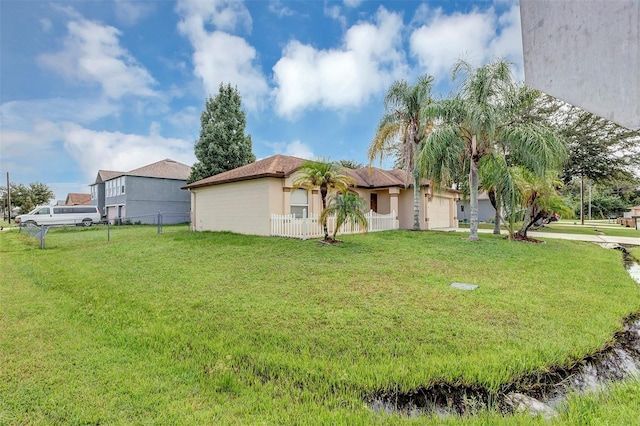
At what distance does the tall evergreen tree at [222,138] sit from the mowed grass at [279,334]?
19.7 meters

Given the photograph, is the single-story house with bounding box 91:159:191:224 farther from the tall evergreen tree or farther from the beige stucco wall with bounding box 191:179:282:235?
the beige stucco wall with bounding box 191:179:282:235

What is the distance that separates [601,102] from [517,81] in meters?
12.8

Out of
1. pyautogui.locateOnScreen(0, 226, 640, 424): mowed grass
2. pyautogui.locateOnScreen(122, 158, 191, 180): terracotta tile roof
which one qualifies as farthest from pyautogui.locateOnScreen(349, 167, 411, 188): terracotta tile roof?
pyautogui.locateOnScreen(122, 158, 191, 180): terracotta tile roof

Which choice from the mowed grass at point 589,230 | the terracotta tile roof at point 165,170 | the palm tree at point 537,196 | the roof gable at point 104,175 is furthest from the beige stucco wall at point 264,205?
the roof gable at point 104,175

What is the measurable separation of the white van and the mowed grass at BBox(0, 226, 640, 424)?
1939cm

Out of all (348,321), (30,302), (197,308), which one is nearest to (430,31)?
(348,321)

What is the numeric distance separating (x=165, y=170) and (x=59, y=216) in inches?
353

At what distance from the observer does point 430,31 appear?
231 inches

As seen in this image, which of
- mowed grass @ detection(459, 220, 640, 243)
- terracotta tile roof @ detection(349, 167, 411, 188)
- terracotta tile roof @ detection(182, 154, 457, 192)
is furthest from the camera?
mowed grass @ detection(459, 220, 640, 243)

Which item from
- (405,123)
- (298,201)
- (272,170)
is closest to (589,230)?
(405,123)

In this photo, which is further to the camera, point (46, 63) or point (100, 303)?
point (46, 63)

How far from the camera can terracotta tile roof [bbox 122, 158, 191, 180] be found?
27.5 m

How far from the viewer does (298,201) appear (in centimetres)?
1409

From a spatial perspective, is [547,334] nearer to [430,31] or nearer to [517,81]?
[430,31]
